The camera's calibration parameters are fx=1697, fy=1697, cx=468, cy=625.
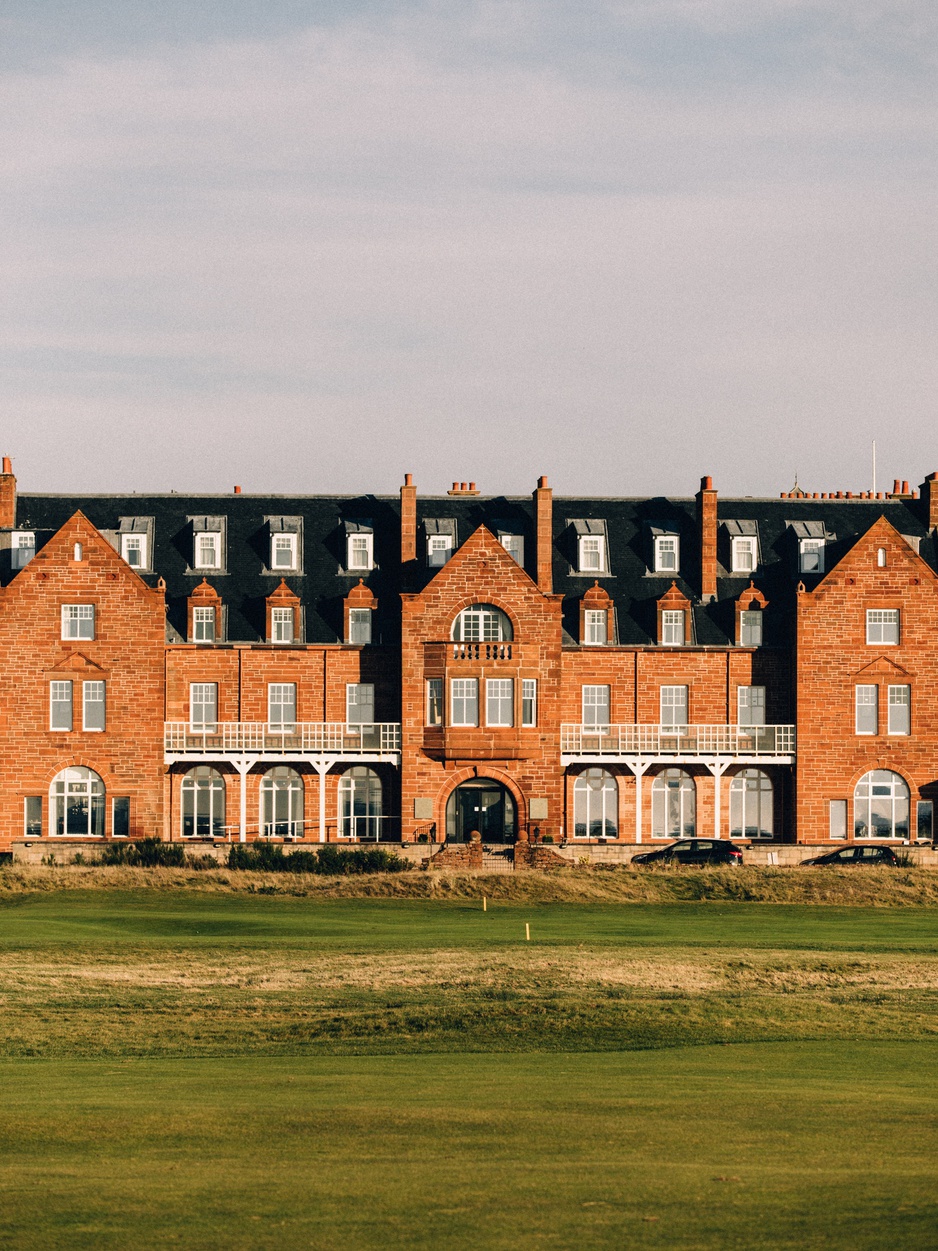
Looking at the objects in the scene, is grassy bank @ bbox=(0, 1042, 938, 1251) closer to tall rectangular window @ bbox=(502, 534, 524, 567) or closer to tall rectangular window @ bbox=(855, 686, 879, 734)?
tall rectangular window @ bbox=(855, 686, 879, 734)

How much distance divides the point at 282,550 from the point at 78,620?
29.8ft

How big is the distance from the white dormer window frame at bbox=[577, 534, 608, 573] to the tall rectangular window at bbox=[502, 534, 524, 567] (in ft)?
8.06

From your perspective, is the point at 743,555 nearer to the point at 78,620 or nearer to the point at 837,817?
the point at 837,817

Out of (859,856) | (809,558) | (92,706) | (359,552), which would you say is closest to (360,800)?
(359,552)

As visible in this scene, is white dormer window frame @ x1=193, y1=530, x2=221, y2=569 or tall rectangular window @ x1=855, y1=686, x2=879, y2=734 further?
white dormer window frame @ x1=193, y1=530, x2=221, y2=569

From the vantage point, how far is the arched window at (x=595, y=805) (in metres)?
67.4

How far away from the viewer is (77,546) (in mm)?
65688

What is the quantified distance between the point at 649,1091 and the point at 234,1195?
7525mm

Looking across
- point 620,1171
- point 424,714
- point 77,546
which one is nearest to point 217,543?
point 77,546

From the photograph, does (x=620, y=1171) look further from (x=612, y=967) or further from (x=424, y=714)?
(x=424, y=714)

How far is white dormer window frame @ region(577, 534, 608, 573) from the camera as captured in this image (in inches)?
2773

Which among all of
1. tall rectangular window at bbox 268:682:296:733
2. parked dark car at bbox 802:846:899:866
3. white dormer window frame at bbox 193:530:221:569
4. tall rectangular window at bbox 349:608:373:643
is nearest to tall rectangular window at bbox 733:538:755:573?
parked dark car at bbox 802:846:899:866

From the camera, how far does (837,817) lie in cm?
6688

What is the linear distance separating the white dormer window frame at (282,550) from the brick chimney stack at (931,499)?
88.4 ft
